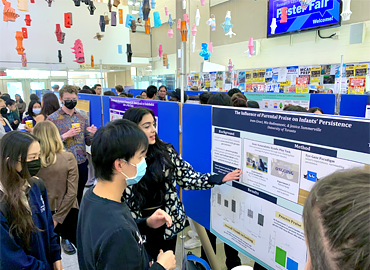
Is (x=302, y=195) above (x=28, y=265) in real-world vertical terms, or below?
above

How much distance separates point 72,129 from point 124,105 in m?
0.64

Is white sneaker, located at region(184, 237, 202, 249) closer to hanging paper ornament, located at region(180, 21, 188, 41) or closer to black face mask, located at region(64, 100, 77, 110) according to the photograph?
black face mask, located at region(64, 100, 77, 110)

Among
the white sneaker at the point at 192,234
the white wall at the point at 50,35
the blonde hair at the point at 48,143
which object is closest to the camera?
the blonde hair at the point at 48,143

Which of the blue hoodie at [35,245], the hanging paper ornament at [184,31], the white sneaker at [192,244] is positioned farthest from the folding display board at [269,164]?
the hanging paper ornament at [184,31]

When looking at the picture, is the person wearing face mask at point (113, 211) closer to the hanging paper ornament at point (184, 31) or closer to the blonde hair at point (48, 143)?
the blonde hair at point (48, 143)

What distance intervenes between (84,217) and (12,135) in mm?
795

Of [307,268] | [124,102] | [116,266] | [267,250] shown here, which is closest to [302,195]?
[267,250]

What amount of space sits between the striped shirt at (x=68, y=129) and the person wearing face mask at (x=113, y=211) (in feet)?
6.65

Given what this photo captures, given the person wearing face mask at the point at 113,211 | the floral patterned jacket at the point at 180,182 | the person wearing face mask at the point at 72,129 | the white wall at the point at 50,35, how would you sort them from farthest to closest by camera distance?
the white wall at the point at 50,35
the person wearing face mask at the point at 72,129
the floral patterned jacket at the point at 180,182
the person wearing face mask at the point at 113,211

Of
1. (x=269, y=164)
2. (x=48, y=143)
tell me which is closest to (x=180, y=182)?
(x=269, y=164)

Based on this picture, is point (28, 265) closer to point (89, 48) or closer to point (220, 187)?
point (220, 187)

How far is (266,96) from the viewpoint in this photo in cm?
442

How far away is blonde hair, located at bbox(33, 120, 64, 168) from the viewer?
217 cm

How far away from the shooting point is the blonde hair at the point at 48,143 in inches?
85.6
